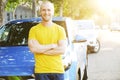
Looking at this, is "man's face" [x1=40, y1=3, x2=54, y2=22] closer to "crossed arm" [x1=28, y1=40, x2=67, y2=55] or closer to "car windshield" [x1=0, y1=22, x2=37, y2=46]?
"crossed arm" [x1=28, y1=40, x2=67, y2=55]

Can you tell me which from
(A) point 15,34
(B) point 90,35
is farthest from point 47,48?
(B) point 90,35

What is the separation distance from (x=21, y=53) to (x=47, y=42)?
164 centimetres

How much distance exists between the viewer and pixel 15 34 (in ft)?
26.9

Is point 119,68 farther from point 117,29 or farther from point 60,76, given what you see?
point 117,29

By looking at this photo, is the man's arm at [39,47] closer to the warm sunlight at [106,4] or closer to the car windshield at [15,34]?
the car windshield at [15,34]

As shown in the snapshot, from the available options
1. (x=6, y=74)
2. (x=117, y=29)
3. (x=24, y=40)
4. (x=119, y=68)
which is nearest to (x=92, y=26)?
(x=119, y=68)

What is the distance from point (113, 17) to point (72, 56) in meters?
127

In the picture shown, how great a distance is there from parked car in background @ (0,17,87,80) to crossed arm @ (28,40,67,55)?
1060 millimetres

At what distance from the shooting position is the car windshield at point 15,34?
7804 mm

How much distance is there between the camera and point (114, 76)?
11688 millimetres

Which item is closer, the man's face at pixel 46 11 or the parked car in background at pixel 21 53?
the man's face at pixel 46 11

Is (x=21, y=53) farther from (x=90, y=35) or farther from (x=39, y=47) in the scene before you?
(x=90, y=35)

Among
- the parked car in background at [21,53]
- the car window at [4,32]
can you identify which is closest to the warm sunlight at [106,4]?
the car window at [4,32]

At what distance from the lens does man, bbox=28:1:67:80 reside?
5.27 metres
